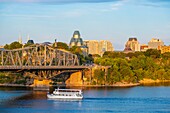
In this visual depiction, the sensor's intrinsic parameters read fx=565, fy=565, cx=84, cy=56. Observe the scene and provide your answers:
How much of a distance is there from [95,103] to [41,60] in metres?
32.5

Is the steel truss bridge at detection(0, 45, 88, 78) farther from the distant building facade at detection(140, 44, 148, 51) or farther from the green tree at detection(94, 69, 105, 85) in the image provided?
the distant building facade at detection(140, 44, 148, 51)

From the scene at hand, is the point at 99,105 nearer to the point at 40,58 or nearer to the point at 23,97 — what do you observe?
the point at 23,97

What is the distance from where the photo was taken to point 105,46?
190 metres

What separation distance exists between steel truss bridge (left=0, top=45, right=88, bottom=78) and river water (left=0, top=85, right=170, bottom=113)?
1027 centimetres

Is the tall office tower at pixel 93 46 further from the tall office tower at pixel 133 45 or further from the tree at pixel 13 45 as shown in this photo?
the tree at pixel 13 45

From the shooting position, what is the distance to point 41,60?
280 ft

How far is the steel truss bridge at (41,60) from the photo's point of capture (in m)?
76.0

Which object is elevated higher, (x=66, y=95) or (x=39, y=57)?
(x=39, y=57)

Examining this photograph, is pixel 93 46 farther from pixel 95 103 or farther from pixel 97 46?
pixel 95 103

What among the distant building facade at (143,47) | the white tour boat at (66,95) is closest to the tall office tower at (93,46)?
the distant building facade at (143,47)

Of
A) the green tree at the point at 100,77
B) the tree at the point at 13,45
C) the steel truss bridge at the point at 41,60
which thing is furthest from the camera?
the tree at the point at 13,45

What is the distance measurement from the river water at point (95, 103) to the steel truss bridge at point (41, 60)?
10.3m

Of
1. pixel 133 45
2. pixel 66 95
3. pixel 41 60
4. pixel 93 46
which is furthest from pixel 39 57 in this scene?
pixel 133 45

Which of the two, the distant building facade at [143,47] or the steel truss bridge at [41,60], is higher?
the distant building facade at [143,47]
